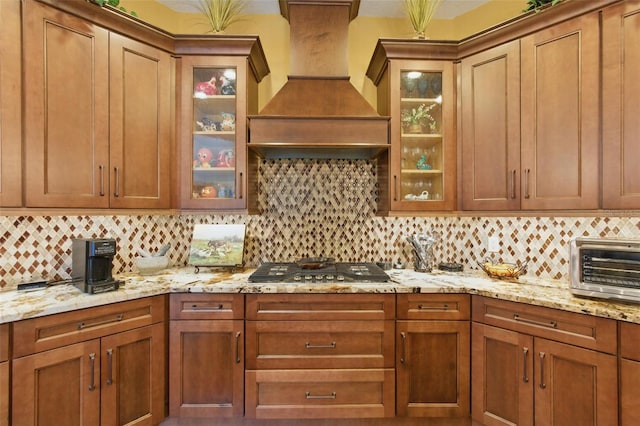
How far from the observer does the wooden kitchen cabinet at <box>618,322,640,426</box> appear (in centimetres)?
129

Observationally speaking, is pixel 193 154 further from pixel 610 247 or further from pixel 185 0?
pixel 610 247

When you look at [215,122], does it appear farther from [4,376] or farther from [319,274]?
[4,376]

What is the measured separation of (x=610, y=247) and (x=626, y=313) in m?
0.33

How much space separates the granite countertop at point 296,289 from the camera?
4.57ft

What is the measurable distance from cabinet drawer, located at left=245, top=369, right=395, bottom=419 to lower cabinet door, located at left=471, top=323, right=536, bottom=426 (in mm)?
519

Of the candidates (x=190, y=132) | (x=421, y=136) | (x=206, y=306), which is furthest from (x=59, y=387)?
(x=421, y=136)

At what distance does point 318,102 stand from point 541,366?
2090 millimetres

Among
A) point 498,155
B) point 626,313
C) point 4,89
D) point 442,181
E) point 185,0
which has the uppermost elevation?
point 185,0

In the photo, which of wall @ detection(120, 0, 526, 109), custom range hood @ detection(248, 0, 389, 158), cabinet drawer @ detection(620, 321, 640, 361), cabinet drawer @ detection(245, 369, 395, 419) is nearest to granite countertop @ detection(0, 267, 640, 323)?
cabinet drawer @ detection(620, 321, 640, 361)

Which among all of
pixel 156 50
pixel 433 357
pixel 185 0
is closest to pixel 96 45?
pixel 156 50

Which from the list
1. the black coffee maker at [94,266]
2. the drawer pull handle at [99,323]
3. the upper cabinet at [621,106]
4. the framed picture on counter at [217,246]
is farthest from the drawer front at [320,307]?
the upper cabinet at [621,106]

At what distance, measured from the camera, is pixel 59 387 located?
141cm

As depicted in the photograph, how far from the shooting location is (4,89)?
1.50 m

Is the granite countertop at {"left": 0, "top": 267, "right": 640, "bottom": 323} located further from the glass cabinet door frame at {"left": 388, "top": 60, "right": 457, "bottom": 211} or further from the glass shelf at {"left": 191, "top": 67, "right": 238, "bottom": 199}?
the glass shelf at {"left": 191, "top": 67, "right": 238, "bottom": 199}
